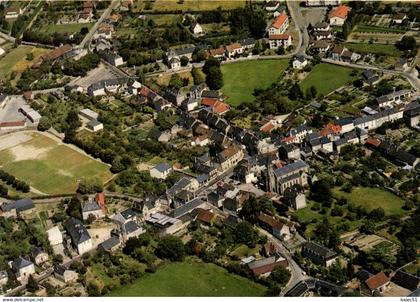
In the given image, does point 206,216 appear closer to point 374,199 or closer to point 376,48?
point 374,199

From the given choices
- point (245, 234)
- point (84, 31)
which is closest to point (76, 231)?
point (245, 234)

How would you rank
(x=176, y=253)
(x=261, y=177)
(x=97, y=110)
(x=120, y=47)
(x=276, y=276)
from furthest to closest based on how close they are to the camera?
(x=120, y=47), (x=97, y=110), (x=261, y=177), (x=176, y=253), (x=276, y=276)

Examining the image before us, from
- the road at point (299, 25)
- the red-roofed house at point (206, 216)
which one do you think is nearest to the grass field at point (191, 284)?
the red-roofed house at point (206, 216)

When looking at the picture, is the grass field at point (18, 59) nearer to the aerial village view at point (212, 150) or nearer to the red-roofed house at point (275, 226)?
the aerial village view at point (212, 150)

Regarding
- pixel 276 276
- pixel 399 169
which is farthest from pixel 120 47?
pixel 276 276

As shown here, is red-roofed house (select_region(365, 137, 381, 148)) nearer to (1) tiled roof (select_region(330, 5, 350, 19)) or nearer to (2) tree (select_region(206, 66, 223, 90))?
(2) tree (select_region(206, 66, 223, 90))

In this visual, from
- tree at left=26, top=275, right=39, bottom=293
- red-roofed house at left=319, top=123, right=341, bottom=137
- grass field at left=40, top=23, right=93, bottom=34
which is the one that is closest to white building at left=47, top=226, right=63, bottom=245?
tree at left=26, top=275, right=39, bottom=293

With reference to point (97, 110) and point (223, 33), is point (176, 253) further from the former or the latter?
point (223, 33)
